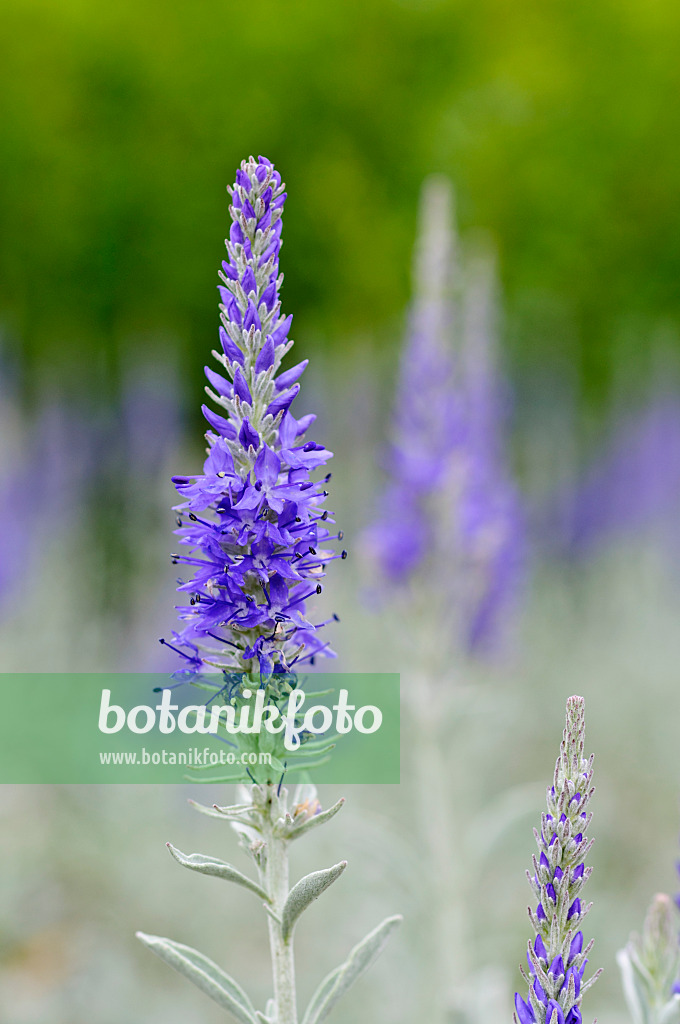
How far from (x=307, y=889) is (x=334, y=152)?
16.5m

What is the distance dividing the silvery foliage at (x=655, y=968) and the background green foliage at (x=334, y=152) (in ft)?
43.9

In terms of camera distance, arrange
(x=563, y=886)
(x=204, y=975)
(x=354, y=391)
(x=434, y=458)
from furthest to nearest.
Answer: (x=354, y=391), (x=434, y=458), (x=204, y=975), (x=563, y=886)

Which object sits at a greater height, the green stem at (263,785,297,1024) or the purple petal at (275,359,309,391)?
the purple petal at (275,359,309,391)

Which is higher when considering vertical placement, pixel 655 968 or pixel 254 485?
pixel 254 485

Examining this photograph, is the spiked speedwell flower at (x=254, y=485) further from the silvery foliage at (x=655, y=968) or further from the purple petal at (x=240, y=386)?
the silvery foliage at (x=655, y=968)

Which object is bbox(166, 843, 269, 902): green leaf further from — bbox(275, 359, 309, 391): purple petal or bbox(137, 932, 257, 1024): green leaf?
bbox(275, 359, 309, 391): purple petal

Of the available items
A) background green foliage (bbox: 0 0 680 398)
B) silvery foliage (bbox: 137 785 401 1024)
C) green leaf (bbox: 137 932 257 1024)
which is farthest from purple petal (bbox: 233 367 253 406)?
background green foliage (bbox: 0 0 680 398)

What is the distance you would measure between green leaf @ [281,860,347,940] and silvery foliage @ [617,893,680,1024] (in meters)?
0.68

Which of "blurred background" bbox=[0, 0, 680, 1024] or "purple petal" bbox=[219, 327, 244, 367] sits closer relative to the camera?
"purple petal" bbox=[219, 327, 244, 367]

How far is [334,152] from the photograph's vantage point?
648 inches

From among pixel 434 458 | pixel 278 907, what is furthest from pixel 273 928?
pixel 434 458

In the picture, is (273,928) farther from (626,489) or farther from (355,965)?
(626,489)

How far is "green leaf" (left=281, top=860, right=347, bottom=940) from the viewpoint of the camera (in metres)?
1.44

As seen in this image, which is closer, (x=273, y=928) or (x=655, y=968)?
(x=273, y=928)
